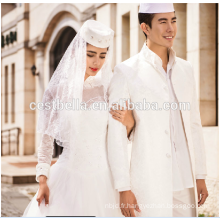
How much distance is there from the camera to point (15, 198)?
22.7 feet

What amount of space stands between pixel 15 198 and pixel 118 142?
4.91 meters

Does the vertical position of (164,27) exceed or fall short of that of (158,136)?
it exceeds it

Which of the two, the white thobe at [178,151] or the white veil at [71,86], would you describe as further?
the white veil at [71,86]

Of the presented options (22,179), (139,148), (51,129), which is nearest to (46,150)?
(51,129)

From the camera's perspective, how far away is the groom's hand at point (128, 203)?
2521mm

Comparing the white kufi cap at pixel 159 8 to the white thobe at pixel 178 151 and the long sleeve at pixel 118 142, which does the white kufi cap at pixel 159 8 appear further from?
the long sleeve at pixel 118 142

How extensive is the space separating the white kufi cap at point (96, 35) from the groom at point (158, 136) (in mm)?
292

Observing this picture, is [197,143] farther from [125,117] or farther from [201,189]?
[125,117]

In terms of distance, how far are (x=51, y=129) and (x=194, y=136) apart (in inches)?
44.1

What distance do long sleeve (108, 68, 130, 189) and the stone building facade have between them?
2980 millimetres

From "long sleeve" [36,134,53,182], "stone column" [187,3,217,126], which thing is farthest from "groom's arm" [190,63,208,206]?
"stone column" [187,3,217,126]

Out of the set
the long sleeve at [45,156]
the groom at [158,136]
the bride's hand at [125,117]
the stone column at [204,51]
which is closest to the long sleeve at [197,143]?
the groom at [158,136]

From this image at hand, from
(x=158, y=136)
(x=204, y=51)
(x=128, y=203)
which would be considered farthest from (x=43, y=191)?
(x=204, y=51)

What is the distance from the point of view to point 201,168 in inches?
112
